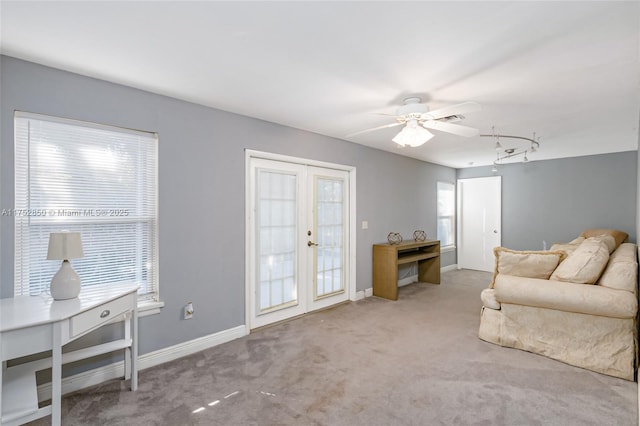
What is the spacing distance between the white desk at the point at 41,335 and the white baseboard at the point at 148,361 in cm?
29

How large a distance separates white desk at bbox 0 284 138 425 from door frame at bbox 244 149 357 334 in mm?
1250

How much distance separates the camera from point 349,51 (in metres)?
1.93

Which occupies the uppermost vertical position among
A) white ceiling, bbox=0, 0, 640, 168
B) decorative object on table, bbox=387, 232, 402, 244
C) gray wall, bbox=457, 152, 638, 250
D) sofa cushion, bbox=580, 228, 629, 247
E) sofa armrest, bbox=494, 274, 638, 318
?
white ceiling, bbox=0, 0, 640, 168

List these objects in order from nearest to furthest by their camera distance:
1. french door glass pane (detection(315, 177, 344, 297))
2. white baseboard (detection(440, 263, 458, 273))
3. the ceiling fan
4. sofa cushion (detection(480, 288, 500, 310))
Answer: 1. the ceiling fan
2. sofa cushion (detection(480, 288, 500, 310))
3. french door glass pane (detection(315, 177, 344, 297))
4. white baseboard (detection(440, 263, 458, 273))

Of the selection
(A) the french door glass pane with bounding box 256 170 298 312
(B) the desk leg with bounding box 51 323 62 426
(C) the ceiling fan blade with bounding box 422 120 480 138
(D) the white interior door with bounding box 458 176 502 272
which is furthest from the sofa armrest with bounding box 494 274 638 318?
(D) the white interior door with bounding box 458 176 502 272

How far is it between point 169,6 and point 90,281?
206cm

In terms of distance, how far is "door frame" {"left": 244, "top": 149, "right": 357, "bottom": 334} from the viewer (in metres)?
3.25

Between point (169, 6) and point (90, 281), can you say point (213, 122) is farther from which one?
point (90, 281)

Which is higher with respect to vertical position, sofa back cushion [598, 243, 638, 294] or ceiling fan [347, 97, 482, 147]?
ceiling fan [347, 97, 482, 147]

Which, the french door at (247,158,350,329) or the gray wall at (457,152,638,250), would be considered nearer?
the french door at (247,158,350,329)

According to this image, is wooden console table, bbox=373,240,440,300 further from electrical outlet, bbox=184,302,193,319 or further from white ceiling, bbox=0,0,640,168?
electrical outlet, bbox=184,302,193,319

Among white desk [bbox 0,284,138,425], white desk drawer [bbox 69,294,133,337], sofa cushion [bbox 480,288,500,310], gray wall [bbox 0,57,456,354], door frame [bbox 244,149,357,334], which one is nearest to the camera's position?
white desk [bbox 0,284,138,425]

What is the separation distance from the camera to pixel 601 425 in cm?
186

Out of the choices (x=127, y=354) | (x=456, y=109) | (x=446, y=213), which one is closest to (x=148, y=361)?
(x=127, y=354)
